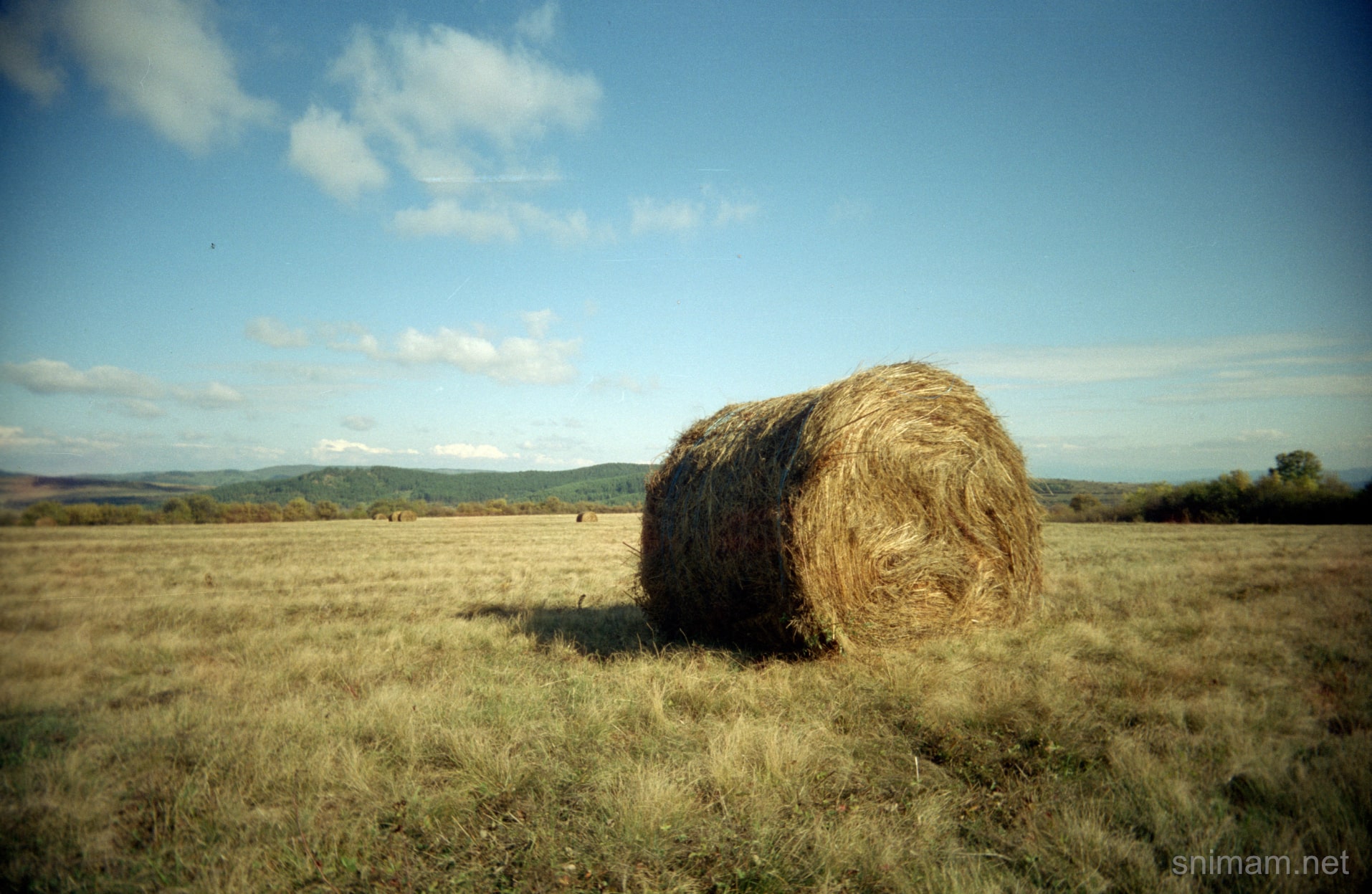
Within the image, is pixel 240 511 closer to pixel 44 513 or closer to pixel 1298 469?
pixel 44 513

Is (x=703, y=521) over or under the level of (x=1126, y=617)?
over

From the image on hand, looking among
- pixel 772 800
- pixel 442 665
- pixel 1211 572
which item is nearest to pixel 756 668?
pixel 772 800

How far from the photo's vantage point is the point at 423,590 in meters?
10.1

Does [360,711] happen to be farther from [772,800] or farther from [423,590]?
[423,590]

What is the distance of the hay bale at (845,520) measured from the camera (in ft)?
18.3

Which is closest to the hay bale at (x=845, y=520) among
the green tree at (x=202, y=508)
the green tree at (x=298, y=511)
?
the green tree at (x=202, y=508)

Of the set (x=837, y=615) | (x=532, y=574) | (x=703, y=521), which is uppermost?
(x=703, y=521)

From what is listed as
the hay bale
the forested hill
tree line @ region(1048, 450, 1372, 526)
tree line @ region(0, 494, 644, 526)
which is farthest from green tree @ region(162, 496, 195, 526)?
tree line @ region(1048, 450, 1372, 526)

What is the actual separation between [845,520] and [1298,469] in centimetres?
4159

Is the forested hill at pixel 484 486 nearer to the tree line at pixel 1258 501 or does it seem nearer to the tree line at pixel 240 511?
the tree line at pixel 240 511

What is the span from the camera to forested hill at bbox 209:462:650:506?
131ft

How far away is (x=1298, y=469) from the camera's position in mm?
33219

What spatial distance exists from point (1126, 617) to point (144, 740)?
8763 mm

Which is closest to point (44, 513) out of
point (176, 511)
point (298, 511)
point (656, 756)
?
point (176, 511)
